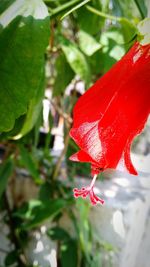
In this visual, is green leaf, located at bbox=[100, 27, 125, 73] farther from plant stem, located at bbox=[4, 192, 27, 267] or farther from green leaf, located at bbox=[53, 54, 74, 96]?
plant stem, located at bbox=[4, 192, 27, 267]

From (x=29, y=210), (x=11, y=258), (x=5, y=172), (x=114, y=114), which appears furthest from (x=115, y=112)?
(x=11, y=258)

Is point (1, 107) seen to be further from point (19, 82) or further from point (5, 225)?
point (5, 225)

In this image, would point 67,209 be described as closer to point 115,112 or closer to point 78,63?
point 78,63

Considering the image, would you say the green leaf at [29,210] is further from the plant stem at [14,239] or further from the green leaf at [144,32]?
the green leaf at [144,32]

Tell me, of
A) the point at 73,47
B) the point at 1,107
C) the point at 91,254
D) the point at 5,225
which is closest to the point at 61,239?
the point at 91,254

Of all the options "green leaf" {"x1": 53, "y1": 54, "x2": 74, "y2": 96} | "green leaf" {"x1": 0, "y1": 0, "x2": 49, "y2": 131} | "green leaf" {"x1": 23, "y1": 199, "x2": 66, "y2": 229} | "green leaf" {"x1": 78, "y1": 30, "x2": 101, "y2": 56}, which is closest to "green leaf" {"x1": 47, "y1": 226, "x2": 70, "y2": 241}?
"green leaf" {"x1": 23, "y1": 199, "x2": 66, "y2": 229}

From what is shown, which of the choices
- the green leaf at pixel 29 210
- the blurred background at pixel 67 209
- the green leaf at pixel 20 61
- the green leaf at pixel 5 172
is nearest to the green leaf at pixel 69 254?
the blurred background at pixel 67 209
